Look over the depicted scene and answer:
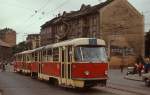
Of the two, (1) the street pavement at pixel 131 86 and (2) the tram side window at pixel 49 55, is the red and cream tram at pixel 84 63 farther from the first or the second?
(2) the tram side window at pixel 49 55

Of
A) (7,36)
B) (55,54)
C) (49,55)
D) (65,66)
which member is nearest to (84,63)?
(65,66)

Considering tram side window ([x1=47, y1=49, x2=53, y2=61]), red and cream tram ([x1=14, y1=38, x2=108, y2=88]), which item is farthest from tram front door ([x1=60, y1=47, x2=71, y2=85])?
tram side window ([x1=47, y1=49, x2=53, y2=61])

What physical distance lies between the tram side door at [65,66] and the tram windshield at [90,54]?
3.36 feet

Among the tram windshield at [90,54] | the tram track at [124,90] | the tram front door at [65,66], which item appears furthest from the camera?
the tram front door at [65,66]

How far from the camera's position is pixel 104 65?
24.5 metres

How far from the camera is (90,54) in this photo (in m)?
24.5

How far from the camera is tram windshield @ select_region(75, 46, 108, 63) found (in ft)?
80.1

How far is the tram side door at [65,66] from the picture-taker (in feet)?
83.4

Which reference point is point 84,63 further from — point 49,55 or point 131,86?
point 49,55

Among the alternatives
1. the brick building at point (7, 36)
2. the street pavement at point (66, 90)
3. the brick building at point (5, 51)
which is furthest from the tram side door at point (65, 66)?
the brick building at point (7, 36)

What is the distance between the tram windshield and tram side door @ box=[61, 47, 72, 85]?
1.02 metres

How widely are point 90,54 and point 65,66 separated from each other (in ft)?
7.09

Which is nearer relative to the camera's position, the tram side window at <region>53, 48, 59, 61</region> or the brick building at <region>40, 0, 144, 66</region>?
the tram side window at <region>53, 48, 59, 61</region>

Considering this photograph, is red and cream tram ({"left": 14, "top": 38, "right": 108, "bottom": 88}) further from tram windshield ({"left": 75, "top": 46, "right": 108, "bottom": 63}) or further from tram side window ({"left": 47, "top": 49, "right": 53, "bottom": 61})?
tram side window ({"left": 47, "top": 49, "right": 53, "bottom": 61})
